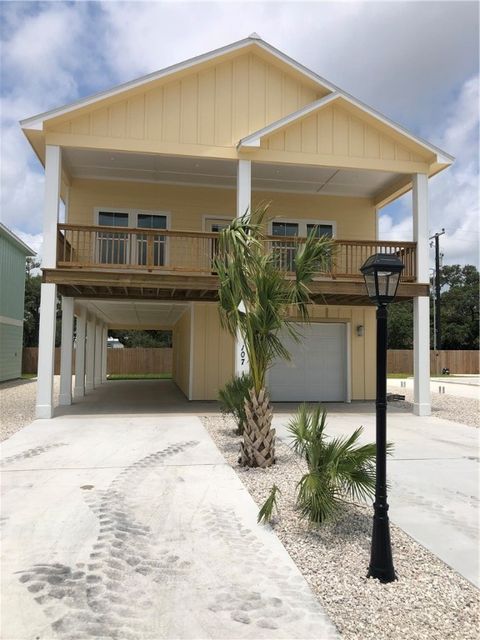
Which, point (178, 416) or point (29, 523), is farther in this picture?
point (178, 416)

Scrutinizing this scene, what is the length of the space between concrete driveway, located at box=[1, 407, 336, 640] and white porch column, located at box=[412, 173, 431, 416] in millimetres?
7205

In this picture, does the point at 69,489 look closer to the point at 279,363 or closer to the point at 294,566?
the point at 294,566

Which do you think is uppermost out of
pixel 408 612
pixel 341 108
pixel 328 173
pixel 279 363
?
pixel 341 108

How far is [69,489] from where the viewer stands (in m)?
5.95

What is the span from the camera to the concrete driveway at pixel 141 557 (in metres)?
3.16

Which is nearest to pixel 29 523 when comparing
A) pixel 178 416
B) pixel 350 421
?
pixel 178 416

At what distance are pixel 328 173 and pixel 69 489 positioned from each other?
10.9m

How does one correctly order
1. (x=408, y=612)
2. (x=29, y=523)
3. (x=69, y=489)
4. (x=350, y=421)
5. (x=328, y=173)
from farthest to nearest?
(x=328, y=173), (x=350, y=421), (x=69, y=489), (x=29, y=523), (x=408, y=612)

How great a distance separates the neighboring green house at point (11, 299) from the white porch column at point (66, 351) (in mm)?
9150

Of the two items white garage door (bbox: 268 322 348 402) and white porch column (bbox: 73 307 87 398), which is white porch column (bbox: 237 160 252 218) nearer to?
white garage door (bbox: 268 322 348 402)

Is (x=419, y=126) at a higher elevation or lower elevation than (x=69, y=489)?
higher

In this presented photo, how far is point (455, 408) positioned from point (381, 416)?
11.7 metres

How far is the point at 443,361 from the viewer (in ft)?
135

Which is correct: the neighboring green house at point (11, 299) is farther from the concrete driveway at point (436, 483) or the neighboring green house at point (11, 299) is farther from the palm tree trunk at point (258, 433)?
the palm tree trunk at point (258, 433)
